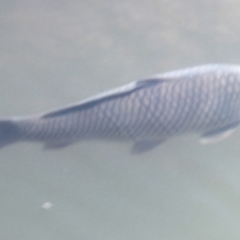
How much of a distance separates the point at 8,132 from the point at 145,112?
3.06 ft

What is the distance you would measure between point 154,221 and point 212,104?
6.96ft

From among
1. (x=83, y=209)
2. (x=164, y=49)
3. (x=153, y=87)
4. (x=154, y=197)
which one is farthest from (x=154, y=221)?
(x=153, y=87)

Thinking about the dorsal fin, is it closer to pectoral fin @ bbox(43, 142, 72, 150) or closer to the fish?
the fish

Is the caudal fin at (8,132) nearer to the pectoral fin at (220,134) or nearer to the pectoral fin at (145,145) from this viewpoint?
the pectoral fin at (145,145)

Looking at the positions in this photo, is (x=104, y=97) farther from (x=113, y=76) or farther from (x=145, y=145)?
(x=113, y=76)

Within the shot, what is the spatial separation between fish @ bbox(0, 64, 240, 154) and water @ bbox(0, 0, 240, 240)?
0.93 meters

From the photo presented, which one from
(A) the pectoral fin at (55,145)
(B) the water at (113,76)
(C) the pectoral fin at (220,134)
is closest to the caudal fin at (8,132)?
(A) the pectoral fin at (55,145)

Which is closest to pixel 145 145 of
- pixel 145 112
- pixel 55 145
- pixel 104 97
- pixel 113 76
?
pixel 145 112

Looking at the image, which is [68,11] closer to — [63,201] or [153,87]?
[153,87]

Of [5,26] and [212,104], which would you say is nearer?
[212,104]

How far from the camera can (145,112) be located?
3.54 metres

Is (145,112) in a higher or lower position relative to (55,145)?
higher

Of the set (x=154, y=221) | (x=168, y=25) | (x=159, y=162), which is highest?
(x=168, y=25)

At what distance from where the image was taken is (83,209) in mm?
5309
